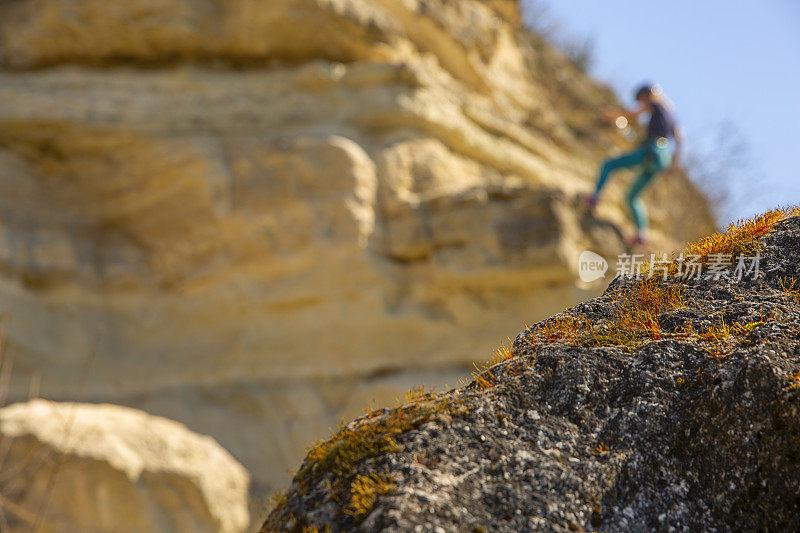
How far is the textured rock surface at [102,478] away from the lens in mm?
5793

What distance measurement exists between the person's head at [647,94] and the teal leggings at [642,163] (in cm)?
48

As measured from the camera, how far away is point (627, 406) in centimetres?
247

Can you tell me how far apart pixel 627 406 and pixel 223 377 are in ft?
22.2

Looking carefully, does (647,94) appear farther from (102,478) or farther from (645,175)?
(102,478)

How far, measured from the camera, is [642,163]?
8586mm

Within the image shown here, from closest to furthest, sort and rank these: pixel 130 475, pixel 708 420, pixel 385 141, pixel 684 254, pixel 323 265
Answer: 1. pixel 708 420
2. pixel 684 254
3. pixel 130 475
4. pixel 323 265
5. pixel 385 141

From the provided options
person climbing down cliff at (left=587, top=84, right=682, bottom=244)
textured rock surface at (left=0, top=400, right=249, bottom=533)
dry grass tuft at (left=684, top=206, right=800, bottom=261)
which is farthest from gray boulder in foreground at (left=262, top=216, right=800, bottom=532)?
person climbing down cliff at (left=587, top=84, right=682, bottom=244)

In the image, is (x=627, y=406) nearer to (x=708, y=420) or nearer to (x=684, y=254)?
(x=708, y=420)

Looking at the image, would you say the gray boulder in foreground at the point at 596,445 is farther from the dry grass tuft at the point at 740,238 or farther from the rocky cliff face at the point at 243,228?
the rocky cliff face at the point at 243,228

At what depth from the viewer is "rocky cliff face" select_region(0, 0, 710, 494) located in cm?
852

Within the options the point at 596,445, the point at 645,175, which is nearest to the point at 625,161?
the point at 645,175

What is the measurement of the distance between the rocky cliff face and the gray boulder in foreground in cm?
598

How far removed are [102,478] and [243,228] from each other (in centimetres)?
354

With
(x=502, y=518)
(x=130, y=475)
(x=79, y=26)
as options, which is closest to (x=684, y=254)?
(x=502, y=518)
